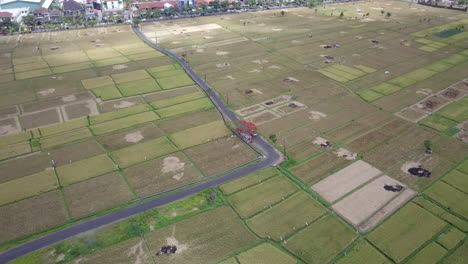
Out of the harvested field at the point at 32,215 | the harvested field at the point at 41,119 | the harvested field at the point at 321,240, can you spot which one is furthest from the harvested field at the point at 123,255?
the harvested field at the point at 41,119

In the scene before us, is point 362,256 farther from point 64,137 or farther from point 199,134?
point 64,137

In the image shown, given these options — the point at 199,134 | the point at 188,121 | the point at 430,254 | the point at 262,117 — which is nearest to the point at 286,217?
the point at 430,254

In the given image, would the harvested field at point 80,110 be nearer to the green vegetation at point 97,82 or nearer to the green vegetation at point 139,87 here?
the green vegetation at point 139,87

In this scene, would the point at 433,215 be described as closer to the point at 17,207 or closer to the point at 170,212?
the point at 170,212

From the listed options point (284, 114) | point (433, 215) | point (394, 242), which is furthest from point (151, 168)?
point (433, 215)

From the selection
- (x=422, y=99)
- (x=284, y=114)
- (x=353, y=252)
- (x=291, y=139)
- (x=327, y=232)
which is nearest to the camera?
(x=353, y=252)
